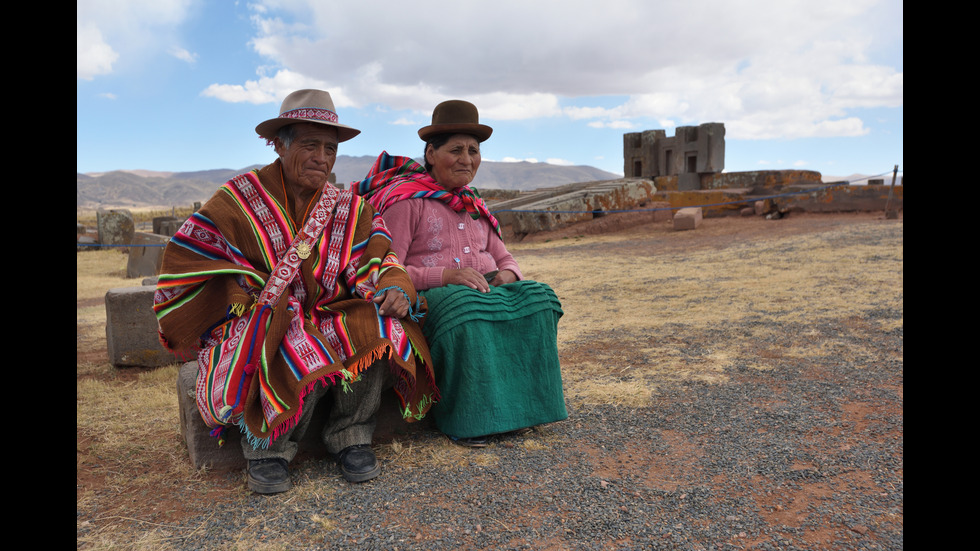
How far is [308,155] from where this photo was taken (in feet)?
9.45

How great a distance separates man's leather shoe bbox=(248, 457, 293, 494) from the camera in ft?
8.73

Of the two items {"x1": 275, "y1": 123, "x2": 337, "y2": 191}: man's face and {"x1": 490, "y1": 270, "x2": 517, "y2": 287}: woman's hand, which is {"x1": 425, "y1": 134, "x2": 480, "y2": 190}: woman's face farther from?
{"x1": 275, "y1": 123, "x2": 337, "y2": 191}: man's face

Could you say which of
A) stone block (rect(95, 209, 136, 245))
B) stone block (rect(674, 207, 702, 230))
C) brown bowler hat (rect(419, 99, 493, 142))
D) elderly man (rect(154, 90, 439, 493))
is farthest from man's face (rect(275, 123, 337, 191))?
stone block (rect(95, 209, 136, 245))

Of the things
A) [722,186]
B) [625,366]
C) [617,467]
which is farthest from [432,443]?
[722,186]

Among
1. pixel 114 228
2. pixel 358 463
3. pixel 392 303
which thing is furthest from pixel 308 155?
pixel 114 228

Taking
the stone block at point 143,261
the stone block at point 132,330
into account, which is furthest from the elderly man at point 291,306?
the stone block at point 143,261

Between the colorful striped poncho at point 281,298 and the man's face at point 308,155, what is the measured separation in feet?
0.29

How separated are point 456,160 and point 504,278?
69 centimetres

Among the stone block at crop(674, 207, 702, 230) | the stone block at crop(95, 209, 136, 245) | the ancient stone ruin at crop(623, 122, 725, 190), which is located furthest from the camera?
the ancient stone ruin at crop(623, 122, 725, 190)

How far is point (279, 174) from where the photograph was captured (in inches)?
116

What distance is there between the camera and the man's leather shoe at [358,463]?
278cm

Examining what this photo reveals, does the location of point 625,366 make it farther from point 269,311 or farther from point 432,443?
point 269,311

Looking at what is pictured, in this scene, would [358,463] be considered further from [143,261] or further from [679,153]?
[679,153]
